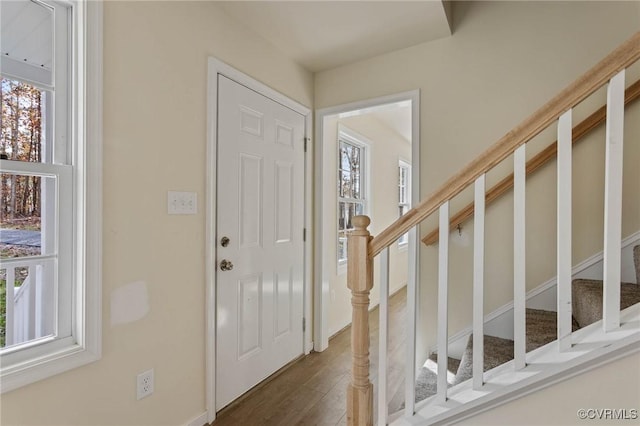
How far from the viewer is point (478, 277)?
A: 3.65 feet

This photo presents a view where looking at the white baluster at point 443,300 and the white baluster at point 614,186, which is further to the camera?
the white baluster at point 443,300

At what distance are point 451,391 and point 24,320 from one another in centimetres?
163

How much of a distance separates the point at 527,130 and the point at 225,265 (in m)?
1.63

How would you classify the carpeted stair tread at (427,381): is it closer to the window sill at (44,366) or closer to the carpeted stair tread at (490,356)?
the carpeted stair tread at (490,356)

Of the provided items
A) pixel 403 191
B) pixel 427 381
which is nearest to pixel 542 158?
pixel 427 381

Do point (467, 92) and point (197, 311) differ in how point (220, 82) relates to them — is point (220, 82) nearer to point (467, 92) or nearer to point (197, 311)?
point (197, 311)

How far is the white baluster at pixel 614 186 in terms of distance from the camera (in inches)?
36.3

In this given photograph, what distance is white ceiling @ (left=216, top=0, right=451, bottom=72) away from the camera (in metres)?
1.88

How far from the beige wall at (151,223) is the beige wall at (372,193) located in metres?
1.25

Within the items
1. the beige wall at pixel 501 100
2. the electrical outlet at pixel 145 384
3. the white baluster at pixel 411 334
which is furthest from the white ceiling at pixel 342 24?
the electrical outlet at pixel 145 384

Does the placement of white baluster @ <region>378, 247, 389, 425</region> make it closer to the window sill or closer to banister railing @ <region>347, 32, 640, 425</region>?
banister railing @ <region>347, 32, 640, 425</region>

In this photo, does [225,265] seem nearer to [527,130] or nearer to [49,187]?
[49,187]

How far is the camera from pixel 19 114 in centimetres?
122
